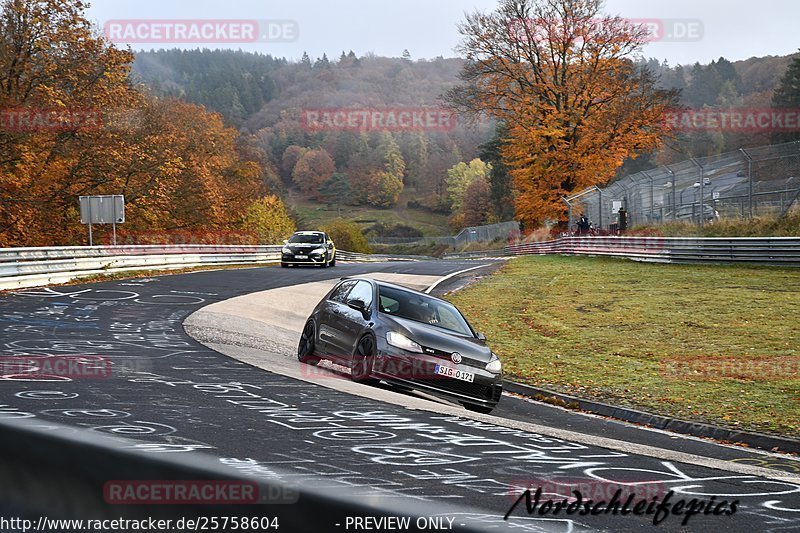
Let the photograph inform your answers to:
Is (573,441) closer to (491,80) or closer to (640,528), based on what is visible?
(640,528)

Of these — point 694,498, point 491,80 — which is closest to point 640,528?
point 694,498

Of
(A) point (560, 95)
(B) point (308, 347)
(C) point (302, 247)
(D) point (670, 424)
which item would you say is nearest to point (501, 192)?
(A) point (560, 95)

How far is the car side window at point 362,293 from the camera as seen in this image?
12.4m

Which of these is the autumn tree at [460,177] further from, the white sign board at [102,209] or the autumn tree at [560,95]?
the white sign board at [102,209]

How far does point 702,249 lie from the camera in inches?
1191

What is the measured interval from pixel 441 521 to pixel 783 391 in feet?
37.5

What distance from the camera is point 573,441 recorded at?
8094 mm

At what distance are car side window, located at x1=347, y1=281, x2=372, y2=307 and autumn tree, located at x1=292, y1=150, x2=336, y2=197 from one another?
6917 inches

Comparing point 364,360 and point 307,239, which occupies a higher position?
point 307,239

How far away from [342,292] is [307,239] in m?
27.1

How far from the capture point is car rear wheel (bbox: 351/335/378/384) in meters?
11.3

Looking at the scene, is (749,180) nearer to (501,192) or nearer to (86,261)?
(86,261)


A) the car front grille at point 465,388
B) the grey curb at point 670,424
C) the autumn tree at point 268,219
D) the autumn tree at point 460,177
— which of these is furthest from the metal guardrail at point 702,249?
the autumn tree at point 460,177

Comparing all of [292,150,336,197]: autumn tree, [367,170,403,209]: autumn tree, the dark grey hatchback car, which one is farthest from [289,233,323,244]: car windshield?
[292,150,336,197]: autumn tree
